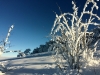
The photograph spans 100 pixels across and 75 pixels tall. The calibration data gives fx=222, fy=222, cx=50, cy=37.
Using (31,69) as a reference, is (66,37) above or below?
above

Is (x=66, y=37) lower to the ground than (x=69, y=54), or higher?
higher

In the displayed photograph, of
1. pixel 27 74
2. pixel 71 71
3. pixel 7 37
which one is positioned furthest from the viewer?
pixel 7 37

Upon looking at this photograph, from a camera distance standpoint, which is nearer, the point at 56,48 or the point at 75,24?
the point at 75,24

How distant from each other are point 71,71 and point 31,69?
45.4 inches

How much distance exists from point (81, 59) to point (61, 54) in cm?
54

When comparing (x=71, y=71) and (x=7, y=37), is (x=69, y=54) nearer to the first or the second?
(x=71, y=71)

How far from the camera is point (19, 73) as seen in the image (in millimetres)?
5617

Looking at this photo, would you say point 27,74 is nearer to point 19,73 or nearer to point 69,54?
point 19,73

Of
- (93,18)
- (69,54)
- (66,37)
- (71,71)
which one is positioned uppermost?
(93,18)

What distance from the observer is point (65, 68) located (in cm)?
530

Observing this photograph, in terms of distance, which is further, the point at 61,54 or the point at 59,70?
the point at 61,54

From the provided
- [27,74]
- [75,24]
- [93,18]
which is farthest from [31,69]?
[93,18]

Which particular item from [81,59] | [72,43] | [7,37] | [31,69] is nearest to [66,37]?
[72,43]

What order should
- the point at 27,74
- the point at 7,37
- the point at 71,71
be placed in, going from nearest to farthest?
1. the point at 71,71
2. the point at 27,74
3. the point at 7,37
